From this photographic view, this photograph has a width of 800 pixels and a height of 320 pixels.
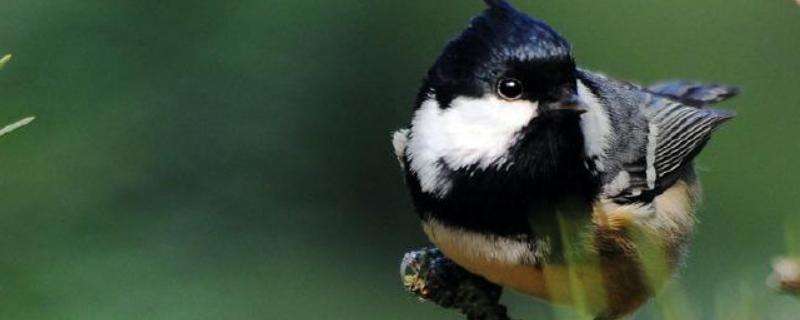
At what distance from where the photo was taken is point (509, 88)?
145 centimetres

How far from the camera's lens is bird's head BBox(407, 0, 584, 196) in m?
1.42

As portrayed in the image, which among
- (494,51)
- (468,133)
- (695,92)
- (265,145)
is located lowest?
(265,145)

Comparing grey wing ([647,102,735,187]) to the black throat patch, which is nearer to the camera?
the black throat patch

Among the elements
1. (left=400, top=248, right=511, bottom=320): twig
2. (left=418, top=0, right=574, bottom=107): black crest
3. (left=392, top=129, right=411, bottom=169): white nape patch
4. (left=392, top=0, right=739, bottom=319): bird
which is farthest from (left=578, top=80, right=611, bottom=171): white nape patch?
(left=400, top=248, right=511, bottom=320): twig

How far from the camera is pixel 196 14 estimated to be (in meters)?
1.96

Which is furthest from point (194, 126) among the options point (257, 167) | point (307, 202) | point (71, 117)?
point (71, 117)

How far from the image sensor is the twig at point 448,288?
97 centimetres

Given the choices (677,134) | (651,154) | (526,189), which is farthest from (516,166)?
(677,134)

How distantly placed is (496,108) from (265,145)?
909mm

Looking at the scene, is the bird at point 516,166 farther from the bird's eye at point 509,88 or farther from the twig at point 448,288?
the twig at point 448,288

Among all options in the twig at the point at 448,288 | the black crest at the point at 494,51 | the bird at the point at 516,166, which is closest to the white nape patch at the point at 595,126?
the bird at the point at 516,166

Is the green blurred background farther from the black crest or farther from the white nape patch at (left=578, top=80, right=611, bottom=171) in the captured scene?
the black crest

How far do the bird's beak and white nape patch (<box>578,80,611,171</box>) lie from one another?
1.8 inches

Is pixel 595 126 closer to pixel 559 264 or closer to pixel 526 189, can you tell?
pixel 526 189
